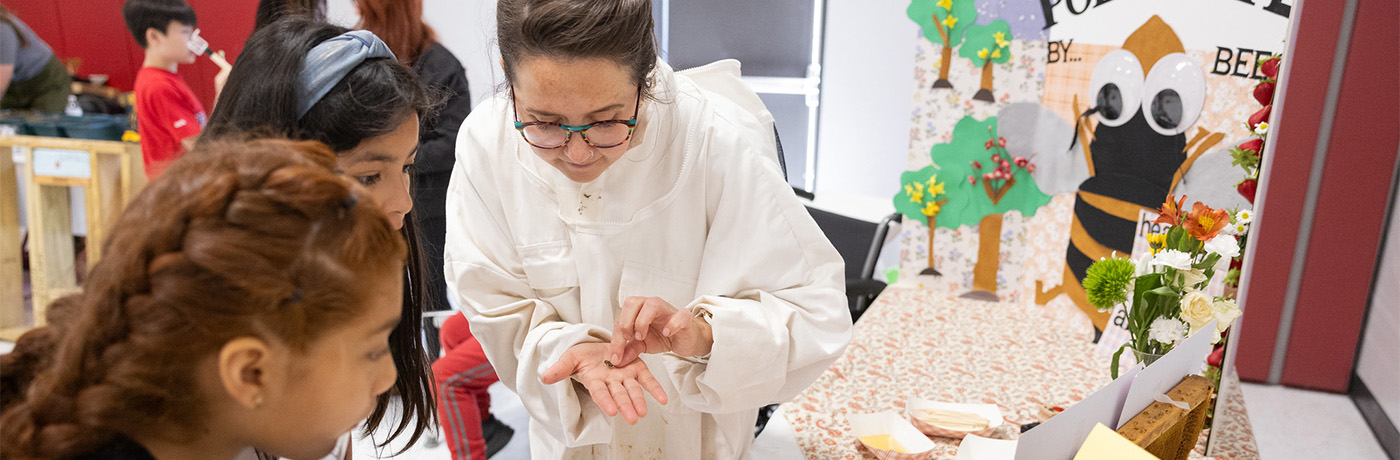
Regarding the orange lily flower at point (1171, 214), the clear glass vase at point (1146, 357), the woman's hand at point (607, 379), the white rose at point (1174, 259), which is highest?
the orange lily flower at point (1171, 214)

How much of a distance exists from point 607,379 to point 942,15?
2255 millimetres

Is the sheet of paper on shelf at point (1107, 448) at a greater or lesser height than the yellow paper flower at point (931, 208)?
greater

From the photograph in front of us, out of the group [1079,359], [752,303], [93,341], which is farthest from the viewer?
[1079,359]

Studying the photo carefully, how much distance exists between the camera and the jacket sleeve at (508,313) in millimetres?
1479

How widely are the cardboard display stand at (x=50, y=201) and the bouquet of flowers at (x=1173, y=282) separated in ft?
12.0

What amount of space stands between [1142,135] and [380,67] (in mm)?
2320

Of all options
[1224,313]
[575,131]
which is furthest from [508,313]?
[1224,313]

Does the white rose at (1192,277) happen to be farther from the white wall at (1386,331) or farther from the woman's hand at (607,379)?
the white wall at (1386,331)

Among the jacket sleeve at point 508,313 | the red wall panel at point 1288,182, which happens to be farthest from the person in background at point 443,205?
the red wall panel at point 1288,182

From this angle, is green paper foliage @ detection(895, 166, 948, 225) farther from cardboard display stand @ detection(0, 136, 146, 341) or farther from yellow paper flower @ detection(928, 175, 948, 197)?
cardboard display stand @ detection(0, 136, 146, 341)

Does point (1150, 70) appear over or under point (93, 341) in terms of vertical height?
over

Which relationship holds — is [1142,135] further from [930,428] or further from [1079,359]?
[930,428]

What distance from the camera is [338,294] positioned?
810 mm

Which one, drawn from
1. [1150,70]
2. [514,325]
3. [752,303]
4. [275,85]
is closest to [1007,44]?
[1150,70]
